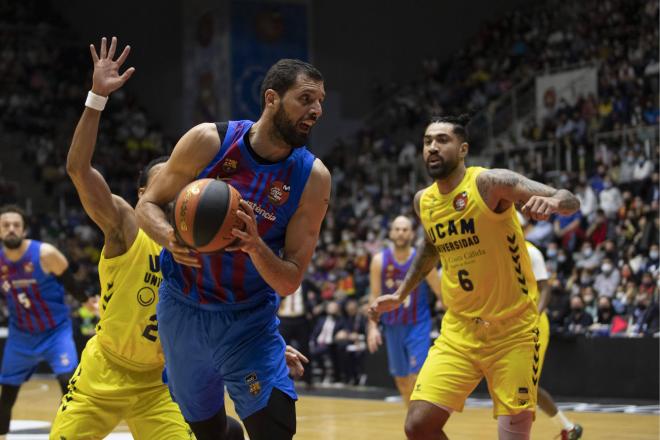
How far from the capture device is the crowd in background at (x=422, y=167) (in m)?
15.1

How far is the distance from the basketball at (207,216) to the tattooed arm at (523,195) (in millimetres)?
1547

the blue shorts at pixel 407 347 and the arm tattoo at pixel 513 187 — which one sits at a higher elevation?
the arm tattoo at pixel 513 187

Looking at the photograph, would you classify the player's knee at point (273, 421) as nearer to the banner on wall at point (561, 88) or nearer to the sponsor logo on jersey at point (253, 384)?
the sponsor logo on jersey at point (253, 384)

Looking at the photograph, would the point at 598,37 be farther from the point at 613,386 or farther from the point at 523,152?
the point at 613,386

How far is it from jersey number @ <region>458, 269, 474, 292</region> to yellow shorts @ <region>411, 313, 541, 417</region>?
0.19 m

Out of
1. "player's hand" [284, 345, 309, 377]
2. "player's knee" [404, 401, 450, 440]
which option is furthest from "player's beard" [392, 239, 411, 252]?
"player's hand" [284, 345, 309, 377]

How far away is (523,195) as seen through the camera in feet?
18.3

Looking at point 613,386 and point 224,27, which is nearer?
point 613,386

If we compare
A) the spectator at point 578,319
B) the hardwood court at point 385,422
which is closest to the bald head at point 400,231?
the hardwood court at point 385,422

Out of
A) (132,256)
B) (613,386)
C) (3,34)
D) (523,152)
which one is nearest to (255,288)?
(132,256)

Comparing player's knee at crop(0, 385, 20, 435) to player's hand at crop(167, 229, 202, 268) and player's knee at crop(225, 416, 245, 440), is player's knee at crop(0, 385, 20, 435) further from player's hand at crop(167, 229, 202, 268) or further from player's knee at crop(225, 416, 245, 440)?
player's hand at crop(167, 229, 202, 268)

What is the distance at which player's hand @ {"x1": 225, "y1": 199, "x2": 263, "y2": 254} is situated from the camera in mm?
3885

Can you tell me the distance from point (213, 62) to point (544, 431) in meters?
19.4

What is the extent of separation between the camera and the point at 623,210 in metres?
16.0
